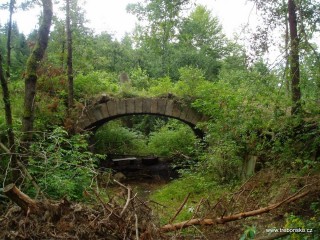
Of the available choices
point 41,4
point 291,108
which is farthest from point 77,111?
point 291,108

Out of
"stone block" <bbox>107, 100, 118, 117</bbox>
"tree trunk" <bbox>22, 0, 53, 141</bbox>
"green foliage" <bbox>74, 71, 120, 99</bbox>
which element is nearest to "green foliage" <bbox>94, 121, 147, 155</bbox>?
"green foliage" <bbox>74, 71, 120, 99</bbox>

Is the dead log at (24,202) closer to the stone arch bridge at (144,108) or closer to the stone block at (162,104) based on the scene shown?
the stone arch bridge at (144,108)

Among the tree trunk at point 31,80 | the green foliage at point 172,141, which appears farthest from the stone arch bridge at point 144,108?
the tree trunk at point 31,80

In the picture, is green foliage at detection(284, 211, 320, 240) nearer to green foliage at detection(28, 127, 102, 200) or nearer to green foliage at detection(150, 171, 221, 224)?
green foliage at detection(28, 127, 102, 200)

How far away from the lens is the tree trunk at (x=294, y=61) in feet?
18.7

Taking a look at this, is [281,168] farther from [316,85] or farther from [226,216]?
[226,216]

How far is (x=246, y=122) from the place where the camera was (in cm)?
626

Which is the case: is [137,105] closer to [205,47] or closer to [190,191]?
[190,191]

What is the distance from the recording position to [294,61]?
19.1 feet

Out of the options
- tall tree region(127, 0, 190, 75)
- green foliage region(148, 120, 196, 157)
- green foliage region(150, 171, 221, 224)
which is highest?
tall tree region(127, 0, 190, 75)

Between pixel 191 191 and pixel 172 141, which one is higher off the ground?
pixel 172 141

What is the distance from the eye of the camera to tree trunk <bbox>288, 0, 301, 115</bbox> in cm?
571

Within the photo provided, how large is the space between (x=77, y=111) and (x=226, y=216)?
686 cm

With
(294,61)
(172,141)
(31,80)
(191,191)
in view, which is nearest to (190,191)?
(191,191)
